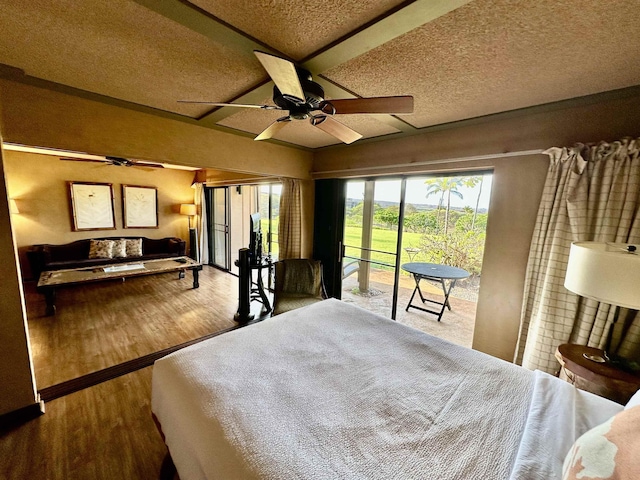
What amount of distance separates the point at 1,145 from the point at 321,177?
115 inches

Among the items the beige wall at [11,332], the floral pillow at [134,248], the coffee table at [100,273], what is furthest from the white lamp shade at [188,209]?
the beige wall at [11,332]

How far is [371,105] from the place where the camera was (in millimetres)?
1348

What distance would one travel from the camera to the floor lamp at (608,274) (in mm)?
1165

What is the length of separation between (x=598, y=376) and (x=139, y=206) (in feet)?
23.8

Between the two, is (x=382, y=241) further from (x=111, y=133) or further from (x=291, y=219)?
(x=111, y=133)

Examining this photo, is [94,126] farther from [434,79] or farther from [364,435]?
[364,435]

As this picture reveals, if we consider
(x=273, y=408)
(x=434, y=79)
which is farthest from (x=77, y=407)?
(x=434, y=79)

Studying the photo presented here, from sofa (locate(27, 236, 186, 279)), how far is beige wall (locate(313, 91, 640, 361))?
5539 millimetres

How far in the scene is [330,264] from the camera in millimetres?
3748

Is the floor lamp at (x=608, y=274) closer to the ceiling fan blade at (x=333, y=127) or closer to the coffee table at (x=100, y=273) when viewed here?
the ceiling fan blade at (x=333, y=127)

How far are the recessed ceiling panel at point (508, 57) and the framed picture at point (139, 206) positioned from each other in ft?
19.0

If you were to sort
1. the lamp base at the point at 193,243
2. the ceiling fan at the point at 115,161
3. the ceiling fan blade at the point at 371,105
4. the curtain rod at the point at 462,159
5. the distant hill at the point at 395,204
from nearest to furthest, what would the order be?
the ceiling fan blade at the point at 371,105
the curtain rod at the point at 462,159
the distant hill at the point at 395,204
the ceiling fan at the point at 115,161
the lamp base at the point at 193,243

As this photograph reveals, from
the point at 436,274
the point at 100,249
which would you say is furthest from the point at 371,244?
the point at 100,249

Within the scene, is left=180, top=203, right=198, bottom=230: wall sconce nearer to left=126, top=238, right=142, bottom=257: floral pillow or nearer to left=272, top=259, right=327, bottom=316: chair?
left=126, top=238, right=142, bottom=257: floral pillow
